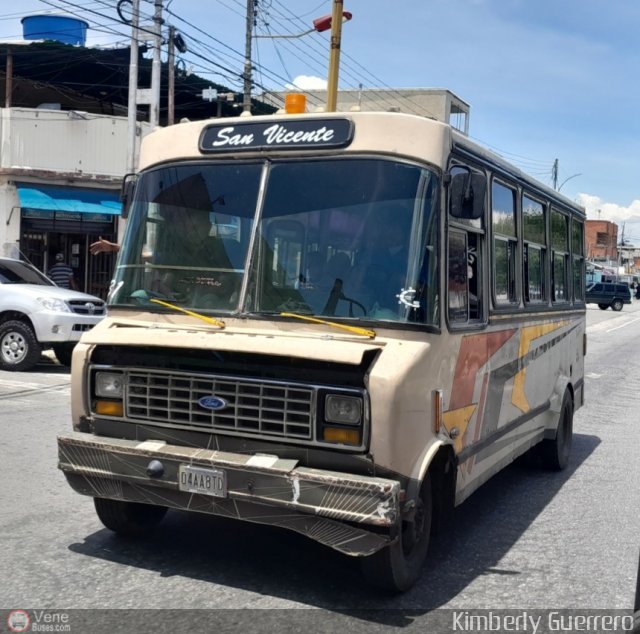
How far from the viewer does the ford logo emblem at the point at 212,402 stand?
4.54m

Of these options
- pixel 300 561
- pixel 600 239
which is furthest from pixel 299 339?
pixel 600 239

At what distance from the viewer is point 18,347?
13555 mm

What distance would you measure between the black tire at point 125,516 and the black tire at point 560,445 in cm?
417

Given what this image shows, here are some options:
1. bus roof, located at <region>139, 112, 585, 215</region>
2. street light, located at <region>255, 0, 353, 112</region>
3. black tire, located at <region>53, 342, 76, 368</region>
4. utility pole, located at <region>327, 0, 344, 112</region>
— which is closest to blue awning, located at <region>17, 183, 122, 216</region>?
black tire, located at <region>53, 342, 76, 368</region>

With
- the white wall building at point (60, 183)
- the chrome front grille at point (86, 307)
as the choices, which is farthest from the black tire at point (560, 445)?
the white wall building at point (60, 183)

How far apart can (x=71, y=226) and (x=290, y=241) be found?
63.5 ft

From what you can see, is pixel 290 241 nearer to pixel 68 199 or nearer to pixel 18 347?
pixel 18 347

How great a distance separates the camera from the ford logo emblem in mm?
4536

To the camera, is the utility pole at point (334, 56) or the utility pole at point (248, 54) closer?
the utility pole at point (334, 56)

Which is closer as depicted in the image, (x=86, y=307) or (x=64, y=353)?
(x=86, y=307)

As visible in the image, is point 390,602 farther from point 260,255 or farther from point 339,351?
point 260,255

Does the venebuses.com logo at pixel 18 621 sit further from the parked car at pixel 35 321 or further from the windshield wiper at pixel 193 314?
the parked car at pixel 35 321

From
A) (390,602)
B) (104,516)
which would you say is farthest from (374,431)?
(104,516)

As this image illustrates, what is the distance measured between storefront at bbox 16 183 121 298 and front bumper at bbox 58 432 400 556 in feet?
61.0
